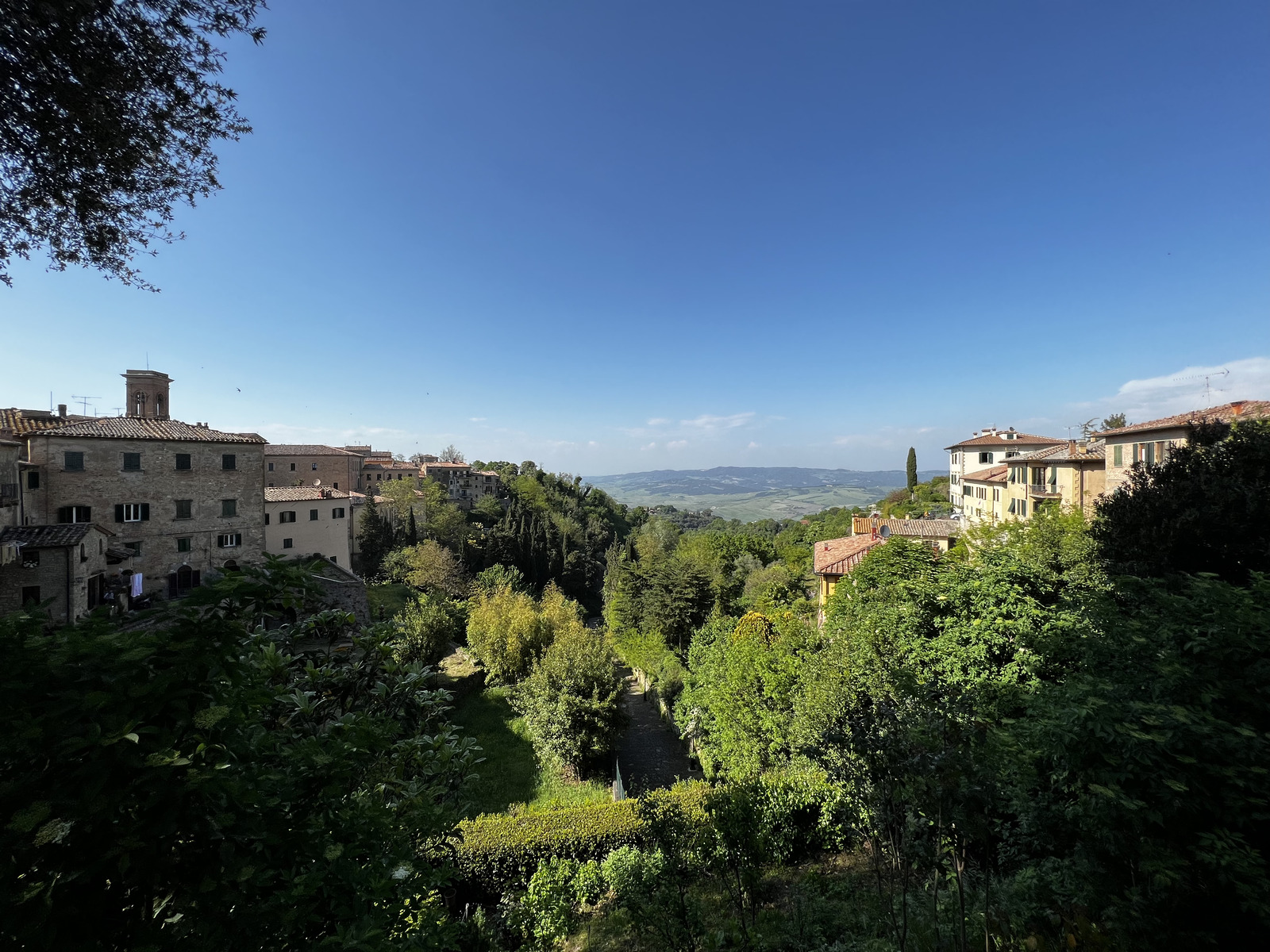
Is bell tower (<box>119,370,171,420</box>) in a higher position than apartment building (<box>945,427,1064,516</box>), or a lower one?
higher

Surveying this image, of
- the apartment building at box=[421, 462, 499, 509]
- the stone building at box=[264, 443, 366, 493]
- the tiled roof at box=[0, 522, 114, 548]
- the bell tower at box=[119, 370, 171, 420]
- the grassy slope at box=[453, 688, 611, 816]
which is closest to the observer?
the tiled roof at box=[0, 522, 114, 548]

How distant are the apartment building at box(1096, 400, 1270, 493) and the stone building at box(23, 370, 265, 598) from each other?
33.5 metres

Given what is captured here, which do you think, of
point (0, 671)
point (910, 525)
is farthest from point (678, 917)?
point (910, 525)

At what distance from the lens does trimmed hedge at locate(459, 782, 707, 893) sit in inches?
410

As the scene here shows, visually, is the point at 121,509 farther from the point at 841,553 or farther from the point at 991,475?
the point at 991,475

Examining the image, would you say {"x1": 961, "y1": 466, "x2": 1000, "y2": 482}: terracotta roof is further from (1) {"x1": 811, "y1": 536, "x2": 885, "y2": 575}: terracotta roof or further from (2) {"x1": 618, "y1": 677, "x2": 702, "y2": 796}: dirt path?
(2) {"x1": 618, "y1": 677, "x2": 702, "y2": 796}: dirt path

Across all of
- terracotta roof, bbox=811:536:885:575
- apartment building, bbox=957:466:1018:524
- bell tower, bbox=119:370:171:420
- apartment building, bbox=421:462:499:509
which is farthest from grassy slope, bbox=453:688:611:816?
apartment building, bbox=421:462:499:509

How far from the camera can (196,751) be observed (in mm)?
2299

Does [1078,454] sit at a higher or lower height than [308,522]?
higher

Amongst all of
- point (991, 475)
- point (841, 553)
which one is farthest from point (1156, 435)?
point (991, 475)

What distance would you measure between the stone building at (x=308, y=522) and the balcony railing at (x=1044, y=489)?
39569mm

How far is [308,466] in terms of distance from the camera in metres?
50.2

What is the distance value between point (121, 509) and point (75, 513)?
3.99ft

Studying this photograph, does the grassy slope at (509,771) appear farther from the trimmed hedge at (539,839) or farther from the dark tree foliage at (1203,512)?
the dark tree foliage at (1203,512)
